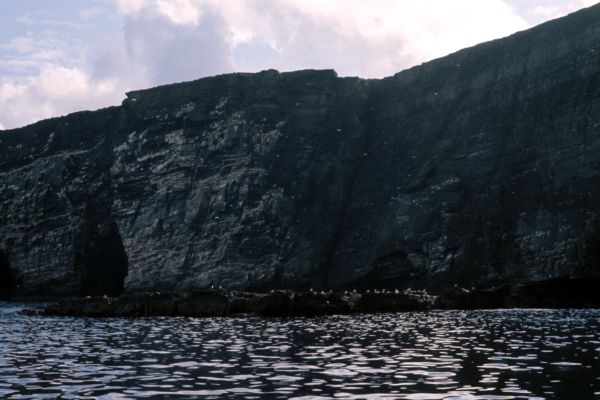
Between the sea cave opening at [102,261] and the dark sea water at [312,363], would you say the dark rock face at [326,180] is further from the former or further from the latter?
the dark sea water at [312,363]

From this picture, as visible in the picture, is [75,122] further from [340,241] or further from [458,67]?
[458,67]

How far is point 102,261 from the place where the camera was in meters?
134

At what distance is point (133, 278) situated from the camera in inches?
4911

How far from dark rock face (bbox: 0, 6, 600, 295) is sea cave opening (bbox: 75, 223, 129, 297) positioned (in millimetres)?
310

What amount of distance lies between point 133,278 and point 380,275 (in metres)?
45.2

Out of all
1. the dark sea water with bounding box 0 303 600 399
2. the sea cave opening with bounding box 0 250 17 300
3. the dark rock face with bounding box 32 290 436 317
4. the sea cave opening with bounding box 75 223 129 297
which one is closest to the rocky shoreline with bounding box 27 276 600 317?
the dark rock face with bounding box 32 290 436 317

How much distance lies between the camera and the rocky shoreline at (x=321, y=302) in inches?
2527

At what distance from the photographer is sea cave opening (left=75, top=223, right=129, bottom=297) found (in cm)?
13275

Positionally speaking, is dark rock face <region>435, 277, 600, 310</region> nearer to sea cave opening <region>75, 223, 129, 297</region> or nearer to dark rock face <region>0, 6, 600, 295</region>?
dark rock face <region>0, 6, 600, 295</region>

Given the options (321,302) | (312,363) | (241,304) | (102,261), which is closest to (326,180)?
(102,261)

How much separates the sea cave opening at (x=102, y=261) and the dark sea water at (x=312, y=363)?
91471 millimetres

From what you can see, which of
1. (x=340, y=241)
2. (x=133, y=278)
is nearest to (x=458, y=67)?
(x=340, y=241)

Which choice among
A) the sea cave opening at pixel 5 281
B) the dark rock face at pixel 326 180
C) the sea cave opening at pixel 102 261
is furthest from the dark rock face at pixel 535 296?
the sea cave opening at pixel 5 281

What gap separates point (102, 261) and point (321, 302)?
263ft
